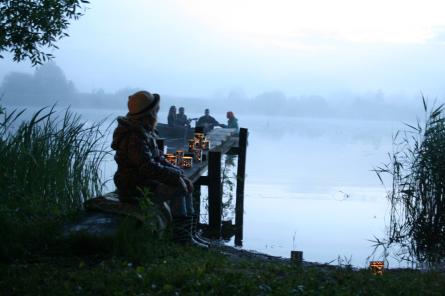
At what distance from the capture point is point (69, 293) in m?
5.21

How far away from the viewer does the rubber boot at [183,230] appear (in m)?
7.59

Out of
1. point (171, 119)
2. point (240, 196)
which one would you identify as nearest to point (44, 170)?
point (240, 196)

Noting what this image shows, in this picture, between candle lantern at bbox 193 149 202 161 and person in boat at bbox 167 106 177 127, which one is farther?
person in boat at bbox 167 106 177 127

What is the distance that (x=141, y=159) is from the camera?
7.03 m

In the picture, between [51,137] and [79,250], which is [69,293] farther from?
[51,137]

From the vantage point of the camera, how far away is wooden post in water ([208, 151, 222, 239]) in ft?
40.0

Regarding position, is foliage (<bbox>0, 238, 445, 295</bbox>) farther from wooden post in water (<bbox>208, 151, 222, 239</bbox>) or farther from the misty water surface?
wooden post in water (<bbox>208, 151, 222, 239</bbox>)

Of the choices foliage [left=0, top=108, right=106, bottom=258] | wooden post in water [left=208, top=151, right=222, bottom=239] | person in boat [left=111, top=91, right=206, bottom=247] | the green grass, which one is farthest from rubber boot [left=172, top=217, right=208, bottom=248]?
wooden post in water [left=208, top=151, right=222, bottom=239]

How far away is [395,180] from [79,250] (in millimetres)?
6852

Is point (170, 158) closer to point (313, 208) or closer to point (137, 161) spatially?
point (137, 161)

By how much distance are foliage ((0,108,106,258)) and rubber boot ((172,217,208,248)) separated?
101cm

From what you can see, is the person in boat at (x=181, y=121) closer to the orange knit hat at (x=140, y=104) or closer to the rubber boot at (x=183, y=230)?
the rubber boot at (x=183, y=230)

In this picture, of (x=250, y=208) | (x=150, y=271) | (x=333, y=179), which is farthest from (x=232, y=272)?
(x=333, y=179)

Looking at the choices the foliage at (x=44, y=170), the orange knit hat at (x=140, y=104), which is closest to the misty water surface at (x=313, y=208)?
the foliage at (x=44, y=170)
